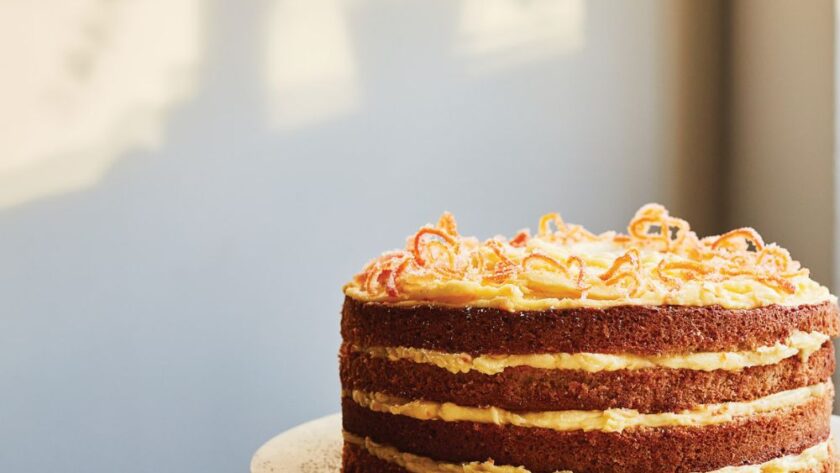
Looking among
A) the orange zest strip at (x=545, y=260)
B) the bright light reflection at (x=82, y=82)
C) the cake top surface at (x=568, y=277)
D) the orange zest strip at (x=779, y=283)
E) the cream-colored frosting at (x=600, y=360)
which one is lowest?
the cream-colored frosting at (x=600, y=360)

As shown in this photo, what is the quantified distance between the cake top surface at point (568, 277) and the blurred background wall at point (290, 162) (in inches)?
33.0

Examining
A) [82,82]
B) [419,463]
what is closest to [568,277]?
[419,463]

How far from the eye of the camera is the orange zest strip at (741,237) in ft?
6.21

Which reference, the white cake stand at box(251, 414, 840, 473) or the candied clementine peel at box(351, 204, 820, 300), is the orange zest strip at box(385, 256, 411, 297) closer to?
the candied clementine peel at box(351, 204, 820, 300)

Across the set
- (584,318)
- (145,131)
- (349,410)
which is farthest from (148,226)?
(584,318)

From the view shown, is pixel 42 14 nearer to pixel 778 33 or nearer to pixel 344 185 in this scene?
pixel 344 185

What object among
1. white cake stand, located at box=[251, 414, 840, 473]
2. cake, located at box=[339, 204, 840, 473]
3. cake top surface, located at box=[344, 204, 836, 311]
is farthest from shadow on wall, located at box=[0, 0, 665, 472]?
cake, located at box=[339, 204, 840, 473]

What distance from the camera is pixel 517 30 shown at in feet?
10.2

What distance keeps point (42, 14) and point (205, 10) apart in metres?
0.42

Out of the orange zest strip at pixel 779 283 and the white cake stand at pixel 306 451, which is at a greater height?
the orange zest strip at pixel 779 283

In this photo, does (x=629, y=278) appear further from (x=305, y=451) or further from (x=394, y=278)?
(x=305, y=451)

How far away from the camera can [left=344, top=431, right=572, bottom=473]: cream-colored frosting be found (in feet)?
5.34

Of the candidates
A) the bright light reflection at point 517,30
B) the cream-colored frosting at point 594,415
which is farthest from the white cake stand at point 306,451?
the bright light reflection at point 517,30

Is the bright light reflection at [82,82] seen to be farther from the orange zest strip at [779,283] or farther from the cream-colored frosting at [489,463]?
the orange zest strip at [779,283]
